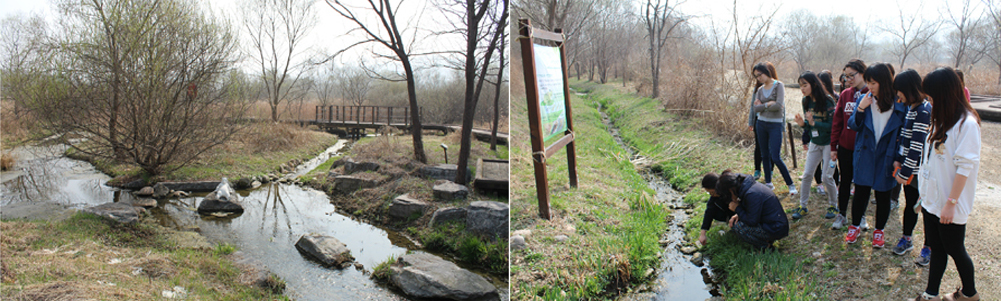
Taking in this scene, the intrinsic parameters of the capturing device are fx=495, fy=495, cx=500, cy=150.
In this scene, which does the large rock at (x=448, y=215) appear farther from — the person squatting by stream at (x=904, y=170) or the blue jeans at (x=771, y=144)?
the blue jeans at (x=771, y=144)

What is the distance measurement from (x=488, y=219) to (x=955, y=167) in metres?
4.43

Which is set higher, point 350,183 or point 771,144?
point 771,144

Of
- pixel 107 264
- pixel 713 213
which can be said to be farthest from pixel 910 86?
pixel 107 264

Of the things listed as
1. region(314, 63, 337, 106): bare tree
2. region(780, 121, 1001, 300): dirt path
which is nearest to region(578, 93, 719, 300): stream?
region(780, 121, 1001, 300): dirt path

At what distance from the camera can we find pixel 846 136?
389 cm

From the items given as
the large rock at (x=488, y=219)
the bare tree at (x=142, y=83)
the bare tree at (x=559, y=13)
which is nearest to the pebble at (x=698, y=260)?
the large rock at (x=488, y=219)

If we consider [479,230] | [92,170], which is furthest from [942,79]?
[92,170]

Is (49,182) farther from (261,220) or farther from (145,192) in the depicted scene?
(261,220)

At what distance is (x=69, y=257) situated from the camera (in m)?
4.11

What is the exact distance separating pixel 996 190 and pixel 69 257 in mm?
8707

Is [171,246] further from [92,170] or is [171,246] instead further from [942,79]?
[942,79]

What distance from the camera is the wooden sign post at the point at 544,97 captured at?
3.80 meters

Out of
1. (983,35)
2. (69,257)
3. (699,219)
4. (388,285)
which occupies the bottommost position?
(388,285)

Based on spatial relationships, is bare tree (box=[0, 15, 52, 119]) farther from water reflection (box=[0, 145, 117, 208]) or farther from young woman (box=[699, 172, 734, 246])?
young woman (box=[699, 172, 734, 246])
